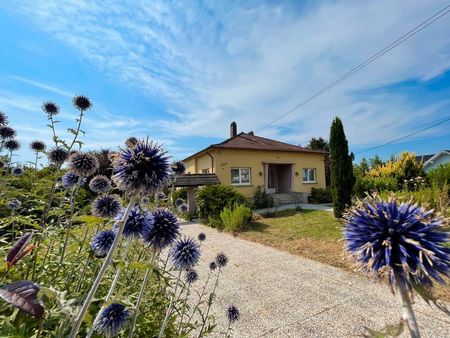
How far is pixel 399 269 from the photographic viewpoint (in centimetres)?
124

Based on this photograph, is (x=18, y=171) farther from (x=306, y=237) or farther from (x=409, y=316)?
(x=306, y=237)

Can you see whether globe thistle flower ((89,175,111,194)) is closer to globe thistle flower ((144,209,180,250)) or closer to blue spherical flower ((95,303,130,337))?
globe thistle flower ((144,209,180,250))

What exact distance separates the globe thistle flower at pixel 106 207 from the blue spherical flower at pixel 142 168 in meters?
0.84

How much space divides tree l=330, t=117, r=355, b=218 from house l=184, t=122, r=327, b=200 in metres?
7.09

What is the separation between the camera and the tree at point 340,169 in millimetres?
11320

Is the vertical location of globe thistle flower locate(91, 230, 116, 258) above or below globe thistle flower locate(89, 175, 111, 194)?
below

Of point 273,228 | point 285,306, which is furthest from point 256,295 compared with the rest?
point 273,228

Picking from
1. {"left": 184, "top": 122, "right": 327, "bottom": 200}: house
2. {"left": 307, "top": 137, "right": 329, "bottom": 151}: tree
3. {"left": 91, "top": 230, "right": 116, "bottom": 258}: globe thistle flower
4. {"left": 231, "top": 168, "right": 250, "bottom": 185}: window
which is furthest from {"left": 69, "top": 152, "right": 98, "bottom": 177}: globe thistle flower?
{"left": 307, "top": 137, "right": 329, "bottom": 151}: tree

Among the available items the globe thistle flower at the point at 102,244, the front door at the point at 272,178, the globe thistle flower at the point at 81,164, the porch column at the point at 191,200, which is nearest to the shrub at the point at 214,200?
the porch column at the point at 191,200

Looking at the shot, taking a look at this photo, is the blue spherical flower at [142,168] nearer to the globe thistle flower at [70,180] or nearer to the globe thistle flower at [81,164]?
the globe thistle flower at [81,164]

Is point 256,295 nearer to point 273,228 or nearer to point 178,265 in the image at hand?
point 178,265

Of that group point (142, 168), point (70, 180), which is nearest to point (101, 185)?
point (70, 180)

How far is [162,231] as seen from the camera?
1590mm

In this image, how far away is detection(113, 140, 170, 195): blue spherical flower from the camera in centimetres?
120
